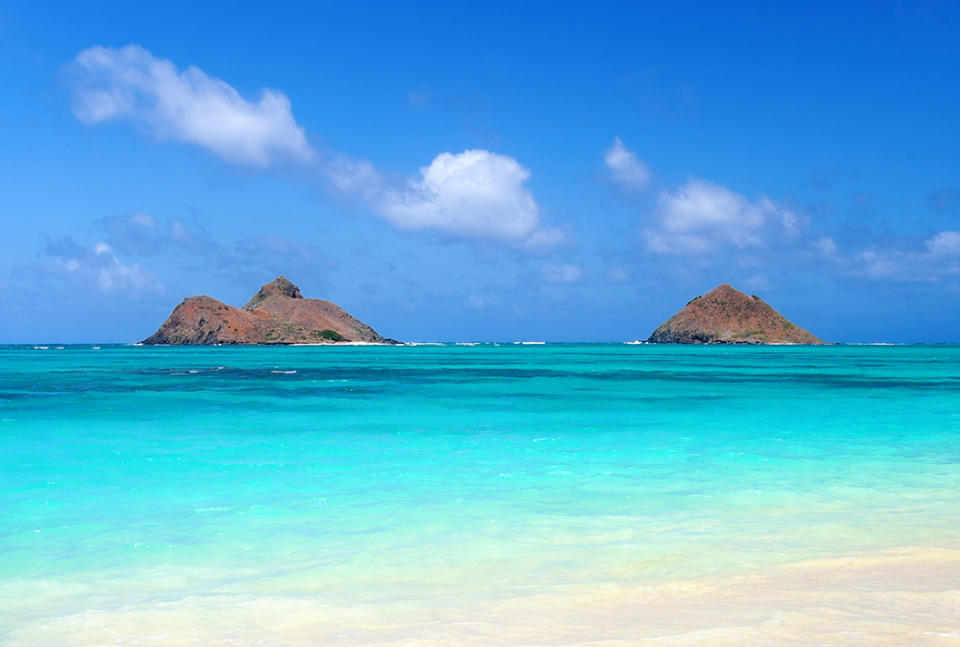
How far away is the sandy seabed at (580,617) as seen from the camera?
531cm

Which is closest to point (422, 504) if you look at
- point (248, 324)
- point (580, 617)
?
point (580, 617)

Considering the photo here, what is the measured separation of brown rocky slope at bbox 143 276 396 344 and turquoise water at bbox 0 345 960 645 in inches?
5936

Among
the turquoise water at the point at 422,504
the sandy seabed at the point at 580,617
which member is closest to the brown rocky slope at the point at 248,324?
the turquoise water at the point at 422,504

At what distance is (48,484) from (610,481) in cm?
950

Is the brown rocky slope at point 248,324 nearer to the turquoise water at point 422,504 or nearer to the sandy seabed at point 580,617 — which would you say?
the turquoise water at point 422,504

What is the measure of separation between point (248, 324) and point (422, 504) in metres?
168

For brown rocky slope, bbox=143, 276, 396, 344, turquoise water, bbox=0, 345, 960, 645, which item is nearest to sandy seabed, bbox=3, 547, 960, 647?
turquoise water, bbox=0, 345, 960, 645

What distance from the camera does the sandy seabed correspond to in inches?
209

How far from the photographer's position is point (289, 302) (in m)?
190

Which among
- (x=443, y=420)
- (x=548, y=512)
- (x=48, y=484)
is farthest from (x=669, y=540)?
(x=443, y=420)

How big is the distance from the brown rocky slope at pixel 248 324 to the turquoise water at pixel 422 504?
150775 mm

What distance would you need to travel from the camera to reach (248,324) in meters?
170

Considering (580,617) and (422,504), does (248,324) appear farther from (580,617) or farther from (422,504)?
(580,617)

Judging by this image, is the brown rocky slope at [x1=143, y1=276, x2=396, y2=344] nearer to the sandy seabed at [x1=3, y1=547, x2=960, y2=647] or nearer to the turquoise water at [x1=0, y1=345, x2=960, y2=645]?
the turquoise water at [x1=0, y1=345, x2=960, y2=645]
